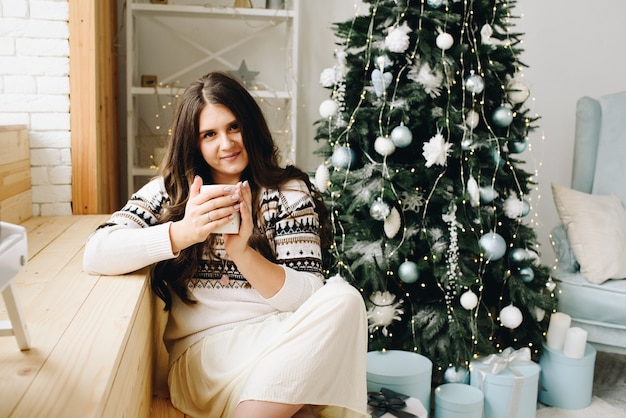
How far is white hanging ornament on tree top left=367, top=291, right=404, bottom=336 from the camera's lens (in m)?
2.15

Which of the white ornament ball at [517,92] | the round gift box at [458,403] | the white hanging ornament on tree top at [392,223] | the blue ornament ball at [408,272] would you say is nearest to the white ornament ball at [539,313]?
the round gift box at [458,403]

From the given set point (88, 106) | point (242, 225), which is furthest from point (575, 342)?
point (88, 106)

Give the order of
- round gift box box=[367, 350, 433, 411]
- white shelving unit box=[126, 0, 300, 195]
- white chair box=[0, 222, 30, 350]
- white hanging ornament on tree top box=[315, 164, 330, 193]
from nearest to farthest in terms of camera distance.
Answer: white chair box=[0, 222, 30, 350]
round gift box box=[367, 350, 433, 411]
white hanging ornament on tree top box=[315, 164, 330, 193]
white shelving unit box=[126, 0, 300, 195]

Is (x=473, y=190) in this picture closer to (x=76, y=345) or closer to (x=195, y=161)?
(x=195, y=161)

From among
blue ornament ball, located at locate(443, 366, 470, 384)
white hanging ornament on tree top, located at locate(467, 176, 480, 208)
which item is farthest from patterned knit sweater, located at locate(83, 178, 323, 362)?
blue ornament ball, located at locate(443, 366, 470, 384)

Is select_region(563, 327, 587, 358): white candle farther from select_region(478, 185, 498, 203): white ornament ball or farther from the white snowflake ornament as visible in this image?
the white snowflake ornament

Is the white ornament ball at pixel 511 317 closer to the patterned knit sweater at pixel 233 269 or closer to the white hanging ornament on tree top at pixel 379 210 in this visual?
the white hanging ornament on tree top at pixel 379 210

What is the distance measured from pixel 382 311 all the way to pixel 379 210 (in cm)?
37

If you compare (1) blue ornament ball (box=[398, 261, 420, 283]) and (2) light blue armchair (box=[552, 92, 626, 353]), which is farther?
(2) light blue armchair (box=[552, 92, 626, 353])

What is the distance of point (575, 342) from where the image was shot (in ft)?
7.25

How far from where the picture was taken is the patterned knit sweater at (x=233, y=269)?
146 cm

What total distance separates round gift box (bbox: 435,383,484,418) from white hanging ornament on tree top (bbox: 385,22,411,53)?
1.16m

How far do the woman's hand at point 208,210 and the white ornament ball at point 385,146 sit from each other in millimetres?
875

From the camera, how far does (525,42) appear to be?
10.8ft
